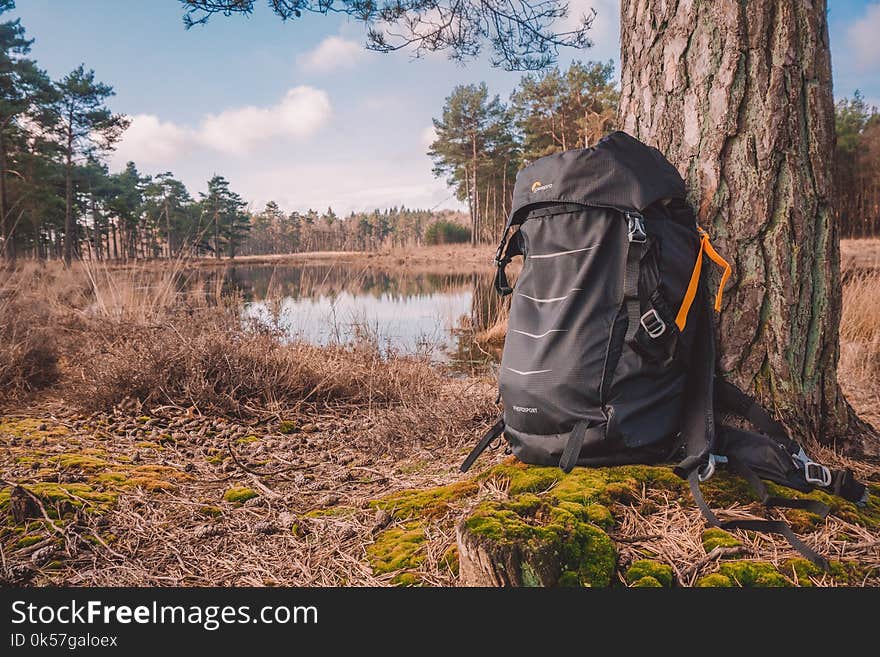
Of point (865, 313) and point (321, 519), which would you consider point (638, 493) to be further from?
point (865, 313)

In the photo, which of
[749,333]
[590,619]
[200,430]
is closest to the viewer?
[590,619]

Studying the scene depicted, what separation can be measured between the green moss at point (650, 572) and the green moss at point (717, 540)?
0.51 feet

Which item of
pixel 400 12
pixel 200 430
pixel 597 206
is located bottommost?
pixel 200 430

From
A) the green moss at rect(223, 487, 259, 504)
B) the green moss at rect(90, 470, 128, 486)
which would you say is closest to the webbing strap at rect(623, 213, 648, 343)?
the green moss at rect(223, 487, 259, 504)

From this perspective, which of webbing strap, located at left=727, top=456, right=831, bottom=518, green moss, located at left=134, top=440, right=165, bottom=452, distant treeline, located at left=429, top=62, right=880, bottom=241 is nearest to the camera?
webbing strap, located at left=727, top=456, right=831, bottom=518

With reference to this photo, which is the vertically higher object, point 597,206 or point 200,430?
point 597,206

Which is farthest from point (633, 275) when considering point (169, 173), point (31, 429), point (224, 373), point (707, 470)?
point (169, 173)

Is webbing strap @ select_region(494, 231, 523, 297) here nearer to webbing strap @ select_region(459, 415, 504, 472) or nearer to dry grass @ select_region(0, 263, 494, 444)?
webbing strap @ select_region(459, 415, 504, 472)

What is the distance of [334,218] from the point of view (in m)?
68.3

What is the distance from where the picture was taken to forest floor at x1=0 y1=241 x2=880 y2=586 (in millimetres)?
1309

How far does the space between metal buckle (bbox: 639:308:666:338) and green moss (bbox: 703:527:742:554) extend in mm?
534

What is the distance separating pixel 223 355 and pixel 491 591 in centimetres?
259

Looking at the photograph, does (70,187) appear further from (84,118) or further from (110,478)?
(110,478)

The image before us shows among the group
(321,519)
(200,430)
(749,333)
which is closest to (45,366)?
(200,430)
